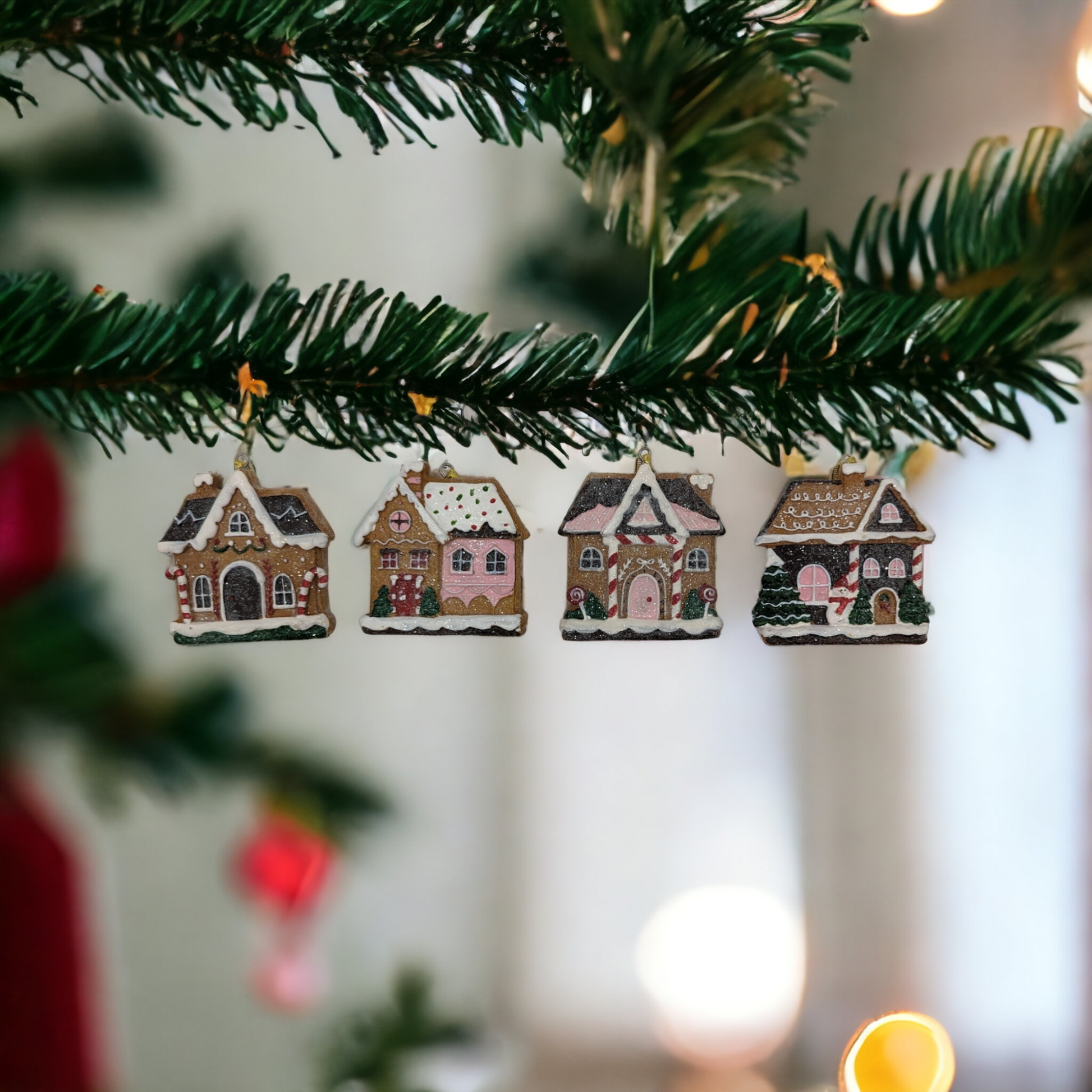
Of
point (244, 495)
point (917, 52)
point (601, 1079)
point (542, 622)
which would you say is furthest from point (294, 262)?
point (601, 1079)

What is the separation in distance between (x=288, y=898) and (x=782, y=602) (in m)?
0.38

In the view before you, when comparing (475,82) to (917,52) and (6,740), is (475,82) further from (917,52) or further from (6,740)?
(6,740)

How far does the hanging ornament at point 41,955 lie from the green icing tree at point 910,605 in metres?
0.54

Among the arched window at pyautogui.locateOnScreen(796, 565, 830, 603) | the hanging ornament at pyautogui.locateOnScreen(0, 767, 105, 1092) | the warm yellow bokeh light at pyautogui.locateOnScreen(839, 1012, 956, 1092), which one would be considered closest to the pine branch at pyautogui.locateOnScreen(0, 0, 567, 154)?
the arched window at pyautogui.locateOnScreen(796, 565, 830, 603)

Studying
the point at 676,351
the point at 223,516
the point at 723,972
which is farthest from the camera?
the point at 723,972

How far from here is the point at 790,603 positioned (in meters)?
0.53

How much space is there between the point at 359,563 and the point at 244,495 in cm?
9

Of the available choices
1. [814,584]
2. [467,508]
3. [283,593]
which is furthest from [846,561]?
[283,593]

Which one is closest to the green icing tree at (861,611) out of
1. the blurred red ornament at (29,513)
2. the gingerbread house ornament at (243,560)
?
the gingerbread house ornament at (243,560)

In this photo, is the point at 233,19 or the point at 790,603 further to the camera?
the point at 790,603

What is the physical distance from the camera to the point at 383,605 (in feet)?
1.71

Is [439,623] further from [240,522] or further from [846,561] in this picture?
[846,561]

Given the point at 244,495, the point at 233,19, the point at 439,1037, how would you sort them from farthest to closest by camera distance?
1. the point at 439,1037
2. the point at 244,495
3. the point at 233,19

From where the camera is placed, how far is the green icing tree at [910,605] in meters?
0.52
